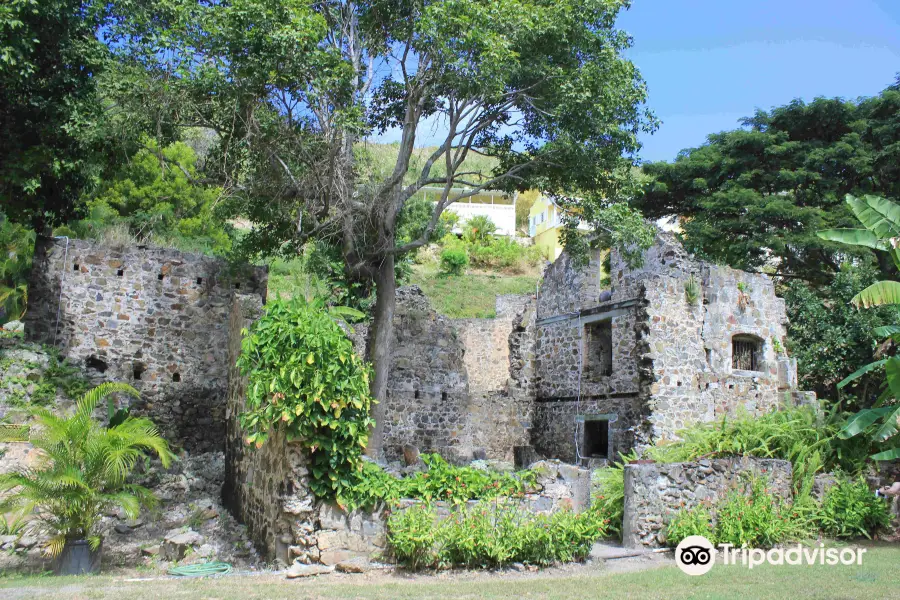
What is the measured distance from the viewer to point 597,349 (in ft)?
61.6

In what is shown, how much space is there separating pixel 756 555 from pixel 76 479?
A: 906 centimetres

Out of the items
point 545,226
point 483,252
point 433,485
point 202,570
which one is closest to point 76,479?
point 202,570

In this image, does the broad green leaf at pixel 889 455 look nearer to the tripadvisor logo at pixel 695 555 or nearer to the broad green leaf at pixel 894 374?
the broad green leaf at pixel 894 374

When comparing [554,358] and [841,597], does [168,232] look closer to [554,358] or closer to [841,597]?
[554,358]

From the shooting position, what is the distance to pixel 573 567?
30.8 feet

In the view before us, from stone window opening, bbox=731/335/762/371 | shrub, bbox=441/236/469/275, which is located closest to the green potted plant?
stone window opening, bbox=731/335/762/371

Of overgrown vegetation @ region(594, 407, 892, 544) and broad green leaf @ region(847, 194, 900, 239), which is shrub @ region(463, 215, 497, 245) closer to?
overgrown vegetation @ region(594, 407, 892, 544)

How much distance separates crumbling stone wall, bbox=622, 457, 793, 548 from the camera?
1063 cm

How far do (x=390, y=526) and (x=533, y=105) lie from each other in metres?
9.27

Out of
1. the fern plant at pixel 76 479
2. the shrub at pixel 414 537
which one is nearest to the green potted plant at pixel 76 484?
the fern plant at pixel 76 479

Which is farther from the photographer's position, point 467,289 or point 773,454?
point 467,289

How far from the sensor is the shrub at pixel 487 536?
892 centimetres

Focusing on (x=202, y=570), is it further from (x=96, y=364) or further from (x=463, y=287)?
(x=463, y=287)

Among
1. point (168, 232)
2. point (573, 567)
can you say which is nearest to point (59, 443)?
point (573, 567)
